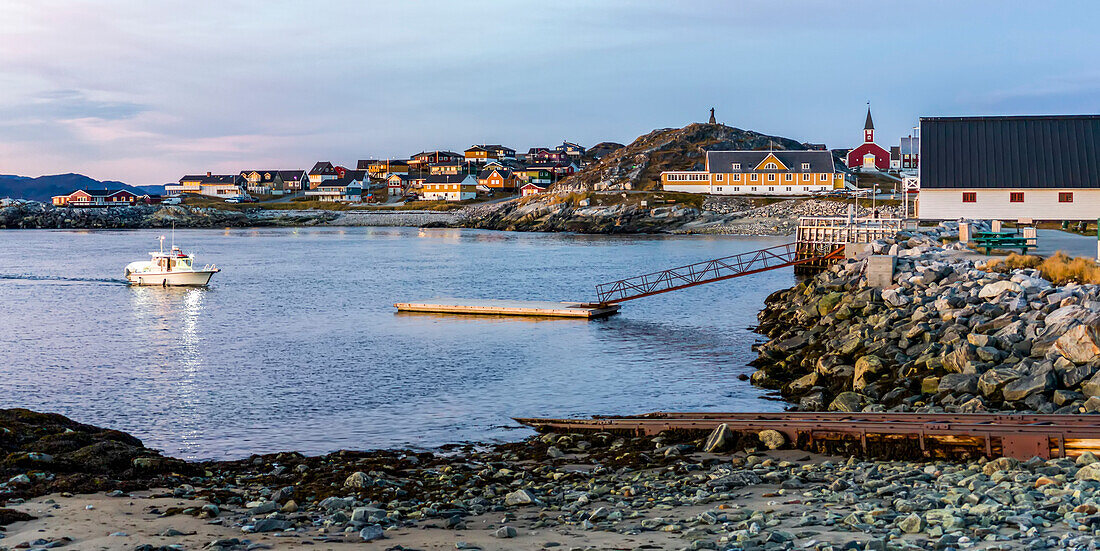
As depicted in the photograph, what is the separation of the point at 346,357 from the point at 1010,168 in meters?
41.3

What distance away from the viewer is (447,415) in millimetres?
20938

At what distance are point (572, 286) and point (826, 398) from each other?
3314 centimetres

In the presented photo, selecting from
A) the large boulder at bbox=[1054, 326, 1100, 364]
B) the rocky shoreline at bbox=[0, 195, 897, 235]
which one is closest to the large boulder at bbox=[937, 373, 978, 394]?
the large boulder at bbox=[1054, 326, 1100, 364]

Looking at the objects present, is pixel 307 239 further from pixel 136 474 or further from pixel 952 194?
pixel 136 474

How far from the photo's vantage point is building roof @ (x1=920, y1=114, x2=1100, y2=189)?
53.2 metres

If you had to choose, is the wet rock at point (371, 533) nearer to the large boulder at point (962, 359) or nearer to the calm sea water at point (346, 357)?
the calm sea water at point (346, 357)

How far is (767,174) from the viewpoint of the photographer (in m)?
129

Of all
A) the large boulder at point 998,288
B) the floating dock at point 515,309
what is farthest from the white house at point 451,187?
the large boulder at point 998,288

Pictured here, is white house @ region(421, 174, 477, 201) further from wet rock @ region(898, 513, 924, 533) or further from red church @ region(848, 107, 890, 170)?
wet rock @ region(898, 513, 924, 533)

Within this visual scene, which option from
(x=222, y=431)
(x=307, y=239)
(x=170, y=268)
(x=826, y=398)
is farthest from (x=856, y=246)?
(x=307, y=239)

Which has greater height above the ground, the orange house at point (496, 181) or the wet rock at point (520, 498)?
the orange house at point (496, 181)

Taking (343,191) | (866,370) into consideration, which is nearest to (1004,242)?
(866,370)

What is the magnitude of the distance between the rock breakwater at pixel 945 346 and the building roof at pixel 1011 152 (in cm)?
2430

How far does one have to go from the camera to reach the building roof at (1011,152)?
174ft
